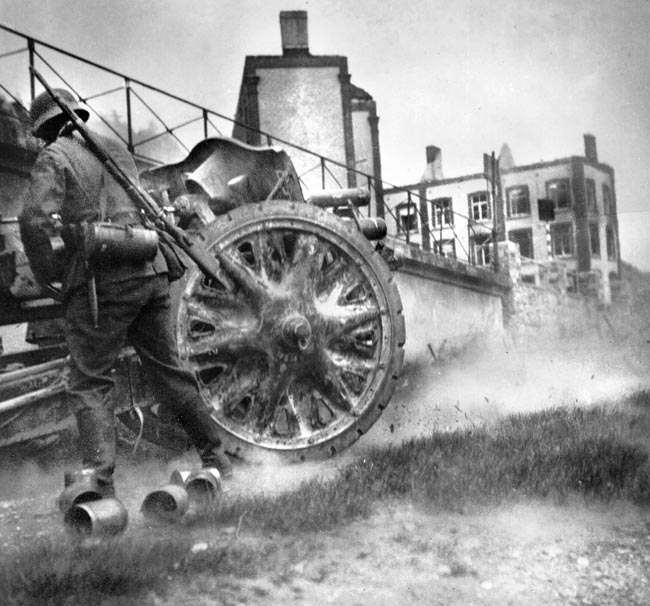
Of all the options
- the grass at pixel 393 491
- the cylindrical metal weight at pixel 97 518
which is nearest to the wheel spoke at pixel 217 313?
the grass at pixel 393 491

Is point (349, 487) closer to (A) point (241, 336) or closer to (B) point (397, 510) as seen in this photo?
(B) point (397, 510)

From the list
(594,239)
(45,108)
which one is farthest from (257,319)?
(594,239)

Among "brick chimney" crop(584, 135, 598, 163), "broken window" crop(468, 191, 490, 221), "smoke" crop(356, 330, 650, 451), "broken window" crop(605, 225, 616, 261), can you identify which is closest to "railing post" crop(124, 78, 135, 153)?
"smoke" crop(356, 330, 650, 451)

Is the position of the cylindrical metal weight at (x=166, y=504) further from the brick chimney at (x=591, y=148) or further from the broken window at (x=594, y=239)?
the broken window at (x=594, y=239)

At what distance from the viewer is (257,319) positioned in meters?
4.97

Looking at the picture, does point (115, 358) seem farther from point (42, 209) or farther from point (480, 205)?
point (480, 205)

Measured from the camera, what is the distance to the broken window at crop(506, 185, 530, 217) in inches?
472

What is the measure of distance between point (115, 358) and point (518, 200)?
403 inches

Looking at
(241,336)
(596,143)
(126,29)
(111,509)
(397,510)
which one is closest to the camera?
(111,509)

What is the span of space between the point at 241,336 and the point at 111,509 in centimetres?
164

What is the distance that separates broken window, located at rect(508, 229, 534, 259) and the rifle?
36.3 ft

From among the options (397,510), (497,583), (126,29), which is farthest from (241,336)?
(126,29)

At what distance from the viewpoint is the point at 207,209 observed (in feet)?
17.8

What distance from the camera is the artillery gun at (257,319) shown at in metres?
4.87
